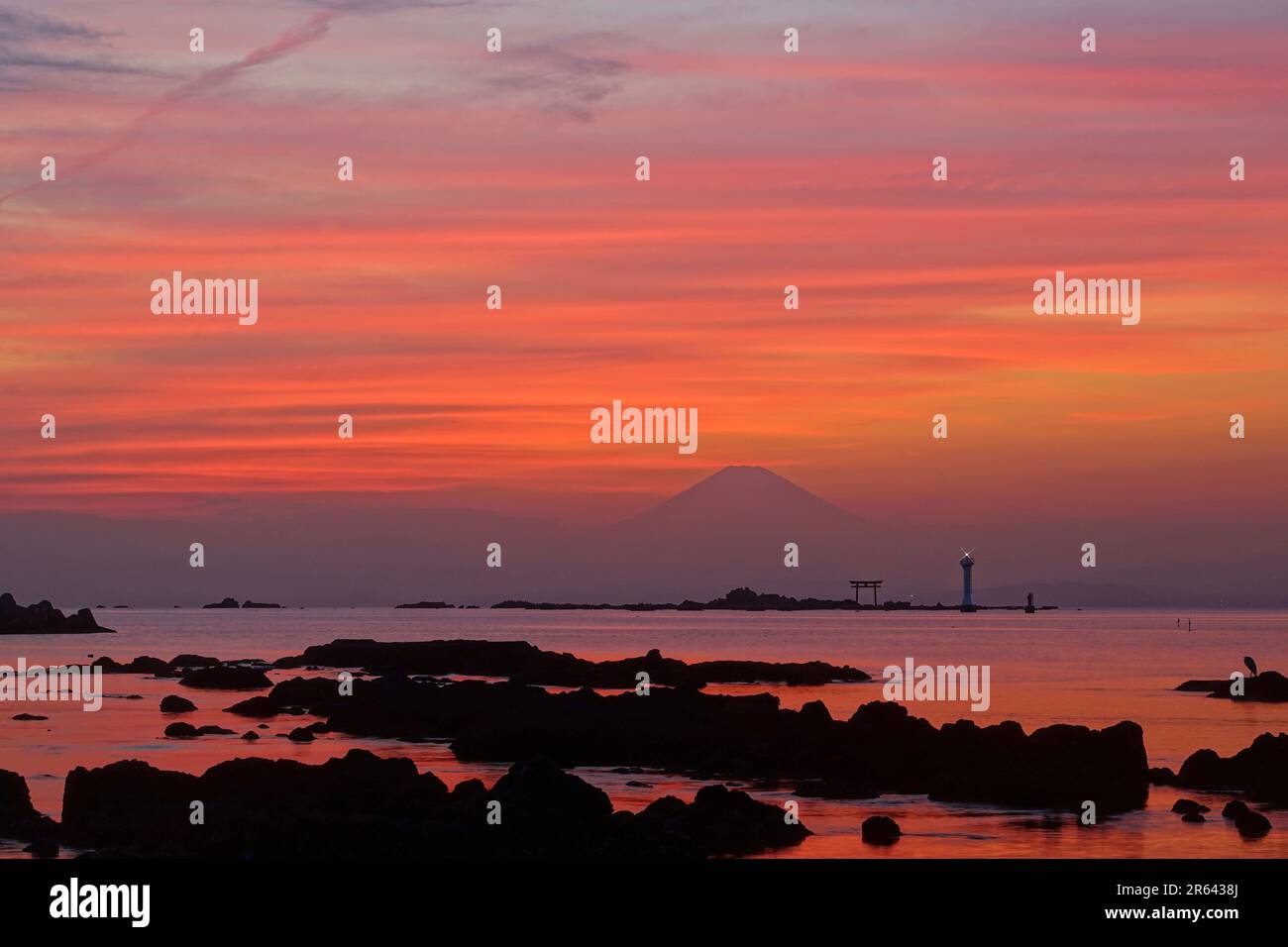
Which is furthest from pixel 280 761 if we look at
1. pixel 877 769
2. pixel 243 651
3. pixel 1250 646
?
pixel 1250 646

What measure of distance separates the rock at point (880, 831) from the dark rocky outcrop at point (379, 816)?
197 cm

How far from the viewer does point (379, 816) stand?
30.8 m

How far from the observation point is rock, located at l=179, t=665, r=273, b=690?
9188cm

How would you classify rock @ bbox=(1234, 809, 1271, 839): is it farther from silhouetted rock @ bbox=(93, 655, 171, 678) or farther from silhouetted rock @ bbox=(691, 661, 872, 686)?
silhouetted rock @ bbox=(93, 655, 171, 678)

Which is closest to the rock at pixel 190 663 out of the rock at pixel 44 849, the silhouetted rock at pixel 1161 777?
the silhouetted rock at pixel 1161 777

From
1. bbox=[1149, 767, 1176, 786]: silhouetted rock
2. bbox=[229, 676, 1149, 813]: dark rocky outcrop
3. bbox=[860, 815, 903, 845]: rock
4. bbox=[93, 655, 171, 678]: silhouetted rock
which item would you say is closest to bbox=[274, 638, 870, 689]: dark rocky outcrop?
bbox=[93, 655, 171, 678]: silhouetted rock

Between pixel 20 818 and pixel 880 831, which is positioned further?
pixel 880 831

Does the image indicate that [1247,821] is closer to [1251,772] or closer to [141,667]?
[1251,772]

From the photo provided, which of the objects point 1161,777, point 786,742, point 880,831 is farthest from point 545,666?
point 880,831

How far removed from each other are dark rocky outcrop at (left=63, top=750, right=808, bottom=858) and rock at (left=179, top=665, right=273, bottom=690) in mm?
58575

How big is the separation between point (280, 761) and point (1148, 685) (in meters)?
78.2

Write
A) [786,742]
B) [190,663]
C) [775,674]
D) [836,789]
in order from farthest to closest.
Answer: [190,663], [775,674], [786,742], [836,789]

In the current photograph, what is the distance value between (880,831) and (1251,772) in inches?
642
